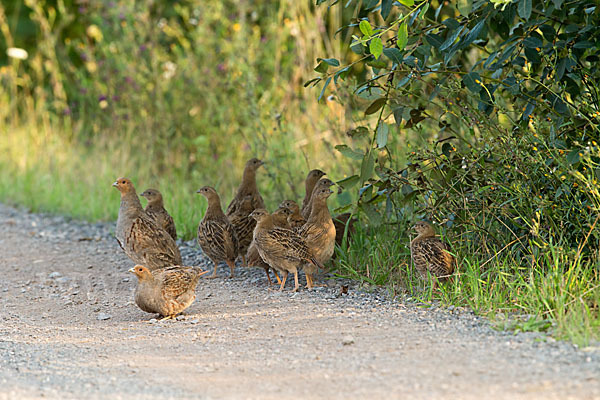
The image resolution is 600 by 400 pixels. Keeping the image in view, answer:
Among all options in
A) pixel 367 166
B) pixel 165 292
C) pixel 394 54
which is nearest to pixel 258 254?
pixel 165 292

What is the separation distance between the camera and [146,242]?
21.6 ft

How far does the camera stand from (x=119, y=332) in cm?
529

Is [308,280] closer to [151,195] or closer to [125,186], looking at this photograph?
[125,186]

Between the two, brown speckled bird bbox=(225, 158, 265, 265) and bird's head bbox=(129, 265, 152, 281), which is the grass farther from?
bird's head bbox=(129, 265, 152, 281)

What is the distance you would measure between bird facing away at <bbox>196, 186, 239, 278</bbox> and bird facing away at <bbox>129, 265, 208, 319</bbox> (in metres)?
1.04

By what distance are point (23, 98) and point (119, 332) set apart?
10420mm

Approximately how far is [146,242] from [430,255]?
2.40 metres

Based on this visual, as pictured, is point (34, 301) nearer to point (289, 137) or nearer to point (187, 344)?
point (187, 344)

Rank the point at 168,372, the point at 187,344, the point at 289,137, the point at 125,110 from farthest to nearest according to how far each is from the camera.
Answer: the point at 125,110 → the point at 289,137 → the point at 187,344 → the point at 168,372

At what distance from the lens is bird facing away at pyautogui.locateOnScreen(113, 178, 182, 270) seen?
656 centimetres

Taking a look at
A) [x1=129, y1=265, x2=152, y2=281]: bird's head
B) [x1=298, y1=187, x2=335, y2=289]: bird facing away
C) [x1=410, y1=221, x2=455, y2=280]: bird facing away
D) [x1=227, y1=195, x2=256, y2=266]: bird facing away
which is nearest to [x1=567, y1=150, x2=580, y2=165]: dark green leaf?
[x1=410, y1=221, x2=455, y2=280]: bird facing away

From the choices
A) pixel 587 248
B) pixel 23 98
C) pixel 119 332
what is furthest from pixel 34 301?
pixel 23 98

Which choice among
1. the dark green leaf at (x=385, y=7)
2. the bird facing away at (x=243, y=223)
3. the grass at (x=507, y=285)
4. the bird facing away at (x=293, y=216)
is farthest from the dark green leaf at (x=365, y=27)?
the bird facing away at (x=243, y=223)

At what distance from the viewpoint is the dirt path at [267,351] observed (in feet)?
12.7
